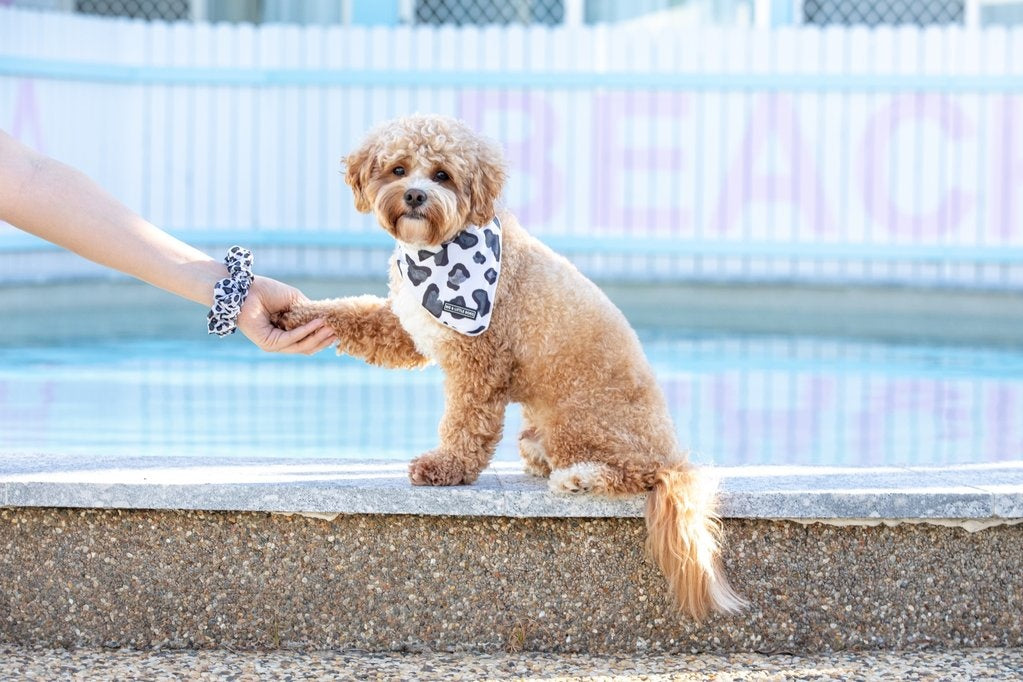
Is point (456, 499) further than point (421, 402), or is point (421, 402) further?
point (421, 402)

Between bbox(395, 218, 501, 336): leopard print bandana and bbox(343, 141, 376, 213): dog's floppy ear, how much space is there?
0.36 feet

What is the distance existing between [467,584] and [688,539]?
1.42 feet

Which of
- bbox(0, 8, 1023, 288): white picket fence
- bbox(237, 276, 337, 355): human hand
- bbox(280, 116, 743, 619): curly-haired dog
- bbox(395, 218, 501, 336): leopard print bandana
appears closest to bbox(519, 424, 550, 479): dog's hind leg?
bbox(280, 116, 743, 619): curly-haired dog

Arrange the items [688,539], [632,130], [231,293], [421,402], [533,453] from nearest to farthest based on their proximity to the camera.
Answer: [688,539] → [231,293] → [533,453] → [421,402] → [632,130]

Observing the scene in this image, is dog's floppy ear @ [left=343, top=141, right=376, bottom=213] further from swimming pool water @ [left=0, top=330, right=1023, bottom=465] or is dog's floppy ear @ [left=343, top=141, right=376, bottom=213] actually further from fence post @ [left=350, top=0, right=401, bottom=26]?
fence post @ [left=350, top=0, right=401, bottom=26]

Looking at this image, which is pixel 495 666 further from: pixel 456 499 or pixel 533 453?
pixel 533 453

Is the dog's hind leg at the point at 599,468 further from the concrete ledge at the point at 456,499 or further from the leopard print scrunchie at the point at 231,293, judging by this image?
the leopard print scrunchie at the point at 231,293

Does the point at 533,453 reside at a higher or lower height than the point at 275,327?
lower

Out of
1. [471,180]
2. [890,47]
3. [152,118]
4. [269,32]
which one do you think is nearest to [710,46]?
[890,47]

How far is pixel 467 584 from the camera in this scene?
2672 millimetres

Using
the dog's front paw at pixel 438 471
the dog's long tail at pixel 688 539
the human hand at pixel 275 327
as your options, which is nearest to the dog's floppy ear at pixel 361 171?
the human hand at pixel 275 327

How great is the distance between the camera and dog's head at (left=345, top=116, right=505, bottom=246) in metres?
2.57

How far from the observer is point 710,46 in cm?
969

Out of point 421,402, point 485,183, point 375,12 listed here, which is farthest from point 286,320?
point 375,12
